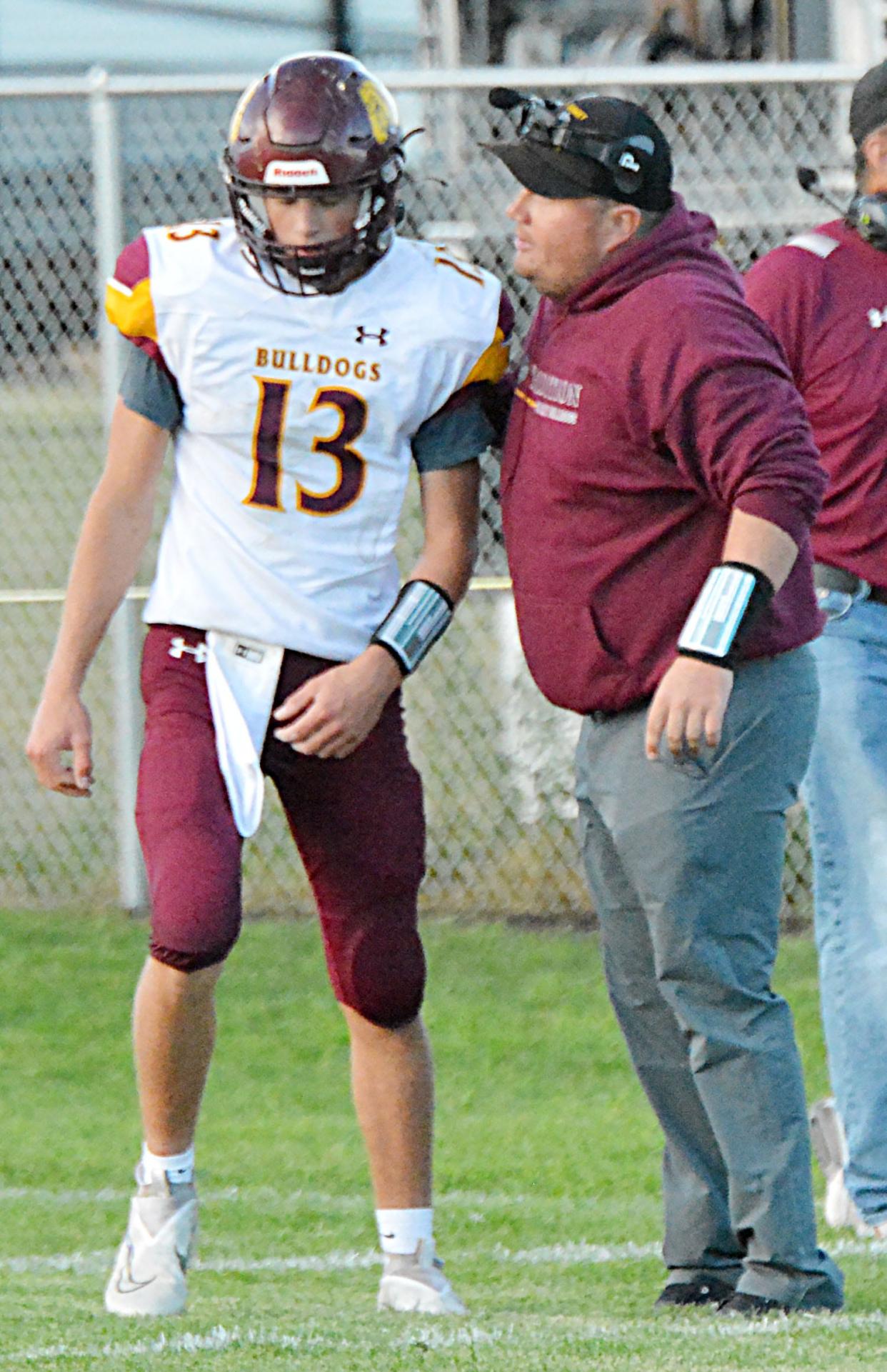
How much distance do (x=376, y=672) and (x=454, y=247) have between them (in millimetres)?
4216

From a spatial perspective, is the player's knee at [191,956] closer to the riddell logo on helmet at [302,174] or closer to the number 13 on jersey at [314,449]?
the number 13 on jersey at [314,449]

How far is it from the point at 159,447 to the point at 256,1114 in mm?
2472

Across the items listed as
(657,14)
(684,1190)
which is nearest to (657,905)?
(684,1190)

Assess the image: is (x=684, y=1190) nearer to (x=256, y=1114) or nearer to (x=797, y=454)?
(x=797, y=454)

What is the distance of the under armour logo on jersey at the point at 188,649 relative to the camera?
12.5 ft

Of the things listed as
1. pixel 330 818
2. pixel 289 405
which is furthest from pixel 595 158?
pixel 330 818

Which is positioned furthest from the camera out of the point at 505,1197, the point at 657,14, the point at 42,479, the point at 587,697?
the point at 657,14

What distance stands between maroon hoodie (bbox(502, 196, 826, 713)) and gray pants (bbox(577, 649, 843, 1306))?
100 millimetres

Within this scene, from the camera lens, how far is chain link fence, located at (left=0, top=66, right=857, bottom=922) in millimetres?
7422

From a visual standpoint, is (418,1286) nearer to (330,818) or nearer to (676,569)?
(330,818)

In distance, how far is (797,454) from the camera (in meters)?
3.46

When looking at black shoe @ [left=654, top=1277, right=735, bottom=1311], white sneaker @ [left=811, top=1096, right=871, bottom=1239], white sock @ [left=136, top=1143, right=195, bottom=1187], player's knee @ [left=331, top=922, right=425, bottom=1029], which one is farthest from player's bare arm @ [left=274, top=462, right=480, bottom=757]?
white sneaker @ [left=811, top=1096, right=871, bottom=1239]

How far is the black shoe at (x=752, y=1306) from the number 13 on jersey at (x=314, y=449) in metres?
1.41

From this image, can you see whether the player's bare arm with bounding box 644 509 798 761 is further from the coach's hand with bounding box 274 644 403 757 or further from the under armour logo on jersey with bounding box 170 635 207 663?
the under armour logo on jersey with bounding box 170 635 207 663
